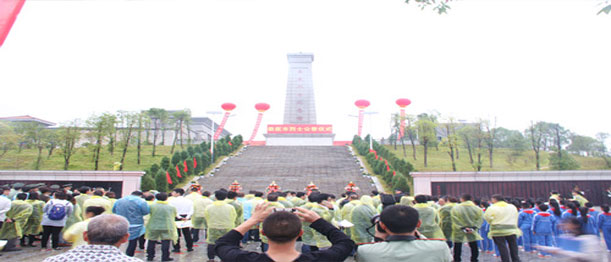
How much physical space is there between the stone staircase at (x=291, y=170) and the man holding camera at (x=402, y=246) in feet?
47.7

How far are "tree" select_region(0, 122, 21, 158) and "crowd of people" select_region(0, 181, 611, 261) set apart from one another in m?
16.2

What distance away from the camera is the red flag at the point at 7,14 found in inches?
125

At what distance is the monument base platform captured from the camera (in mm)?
33531

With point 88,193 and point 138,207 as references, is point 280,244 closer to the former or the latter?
point 138,207

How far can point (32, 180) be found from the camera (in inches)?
611

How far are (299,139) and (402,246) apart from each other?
104 ft

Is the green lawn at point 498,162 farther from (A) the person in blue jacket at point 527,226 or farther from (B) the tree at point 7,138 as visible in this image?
(B) the tree at point 7,138

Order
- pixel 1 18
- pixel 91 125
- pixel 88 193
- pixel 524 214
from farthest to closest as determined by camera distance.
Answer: pixel 91 125
pixel 88 193
pixel 524 214
pixel 1 18

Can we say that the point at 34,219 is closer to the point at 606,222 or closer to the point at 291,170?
the point at 606,222

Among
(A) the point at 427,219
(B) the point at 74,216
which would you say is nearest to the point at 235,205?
(B) the point at 74,216

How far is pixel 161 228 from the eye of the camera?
235 inches

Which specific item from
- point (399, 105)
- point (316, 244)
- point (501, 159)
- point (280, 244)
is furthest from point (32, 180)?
point (501, 159)

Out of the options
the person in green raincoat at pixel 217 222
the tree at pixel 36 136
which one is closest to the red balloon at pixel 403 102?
the tree at pixel 36 136

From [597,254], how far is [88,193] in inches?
336
